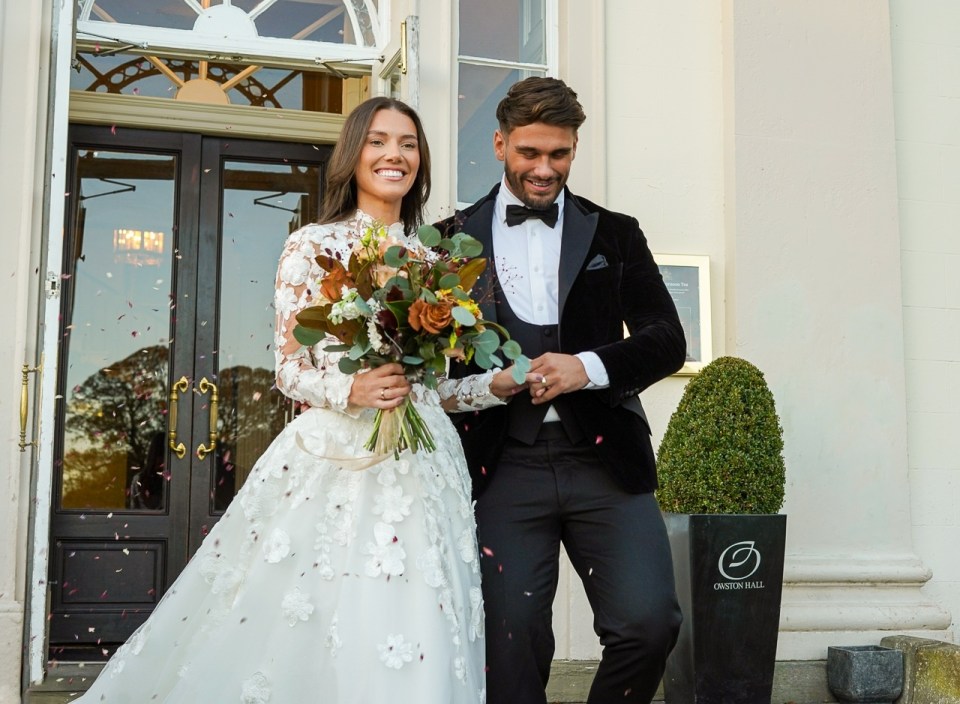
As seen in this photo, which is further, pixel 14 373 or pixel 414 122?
pixel 14 373

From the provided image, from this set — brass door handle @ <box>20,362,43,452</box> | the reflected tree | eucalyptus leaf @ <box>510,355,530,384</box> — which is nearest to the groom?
eucalyptus leaf @ <box>510,355,530,384</box>

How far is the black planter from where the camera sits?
4.82 meters

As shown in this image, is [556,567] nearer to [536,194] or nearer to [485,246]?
[485,246]

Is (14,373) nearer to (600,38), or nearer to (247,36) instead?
(247,36)

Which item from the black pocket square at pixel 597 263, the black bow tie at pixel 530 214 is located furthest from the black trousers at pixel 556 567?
the black bow tie at pixel 530 214

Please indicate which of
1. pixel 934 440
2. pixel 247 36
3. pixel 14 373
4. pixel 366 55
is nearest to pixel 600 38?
pixel 366 55

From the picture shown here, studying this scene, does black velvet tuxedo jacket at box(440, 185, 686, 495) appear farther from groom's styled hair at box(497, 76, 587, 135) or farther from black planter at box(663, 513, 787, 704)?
black planter at box(663, 513, 787, 704)

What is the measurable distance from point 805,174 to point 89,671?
4.46m

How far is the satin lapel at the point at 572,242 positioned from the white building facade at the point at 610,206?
2273mm

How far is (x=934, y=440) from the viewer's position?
6375mm

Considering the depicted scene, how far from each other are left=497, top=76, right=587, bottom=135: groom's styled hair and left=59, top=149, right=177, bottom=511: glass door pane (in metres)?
3.95

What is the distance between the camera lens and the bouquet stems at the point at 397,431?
9.84 ft

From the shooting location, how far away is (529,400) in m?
3.35

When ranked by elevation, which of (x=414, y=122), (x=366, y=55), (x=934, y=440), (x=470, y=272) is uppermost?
(x=366, y=55)
